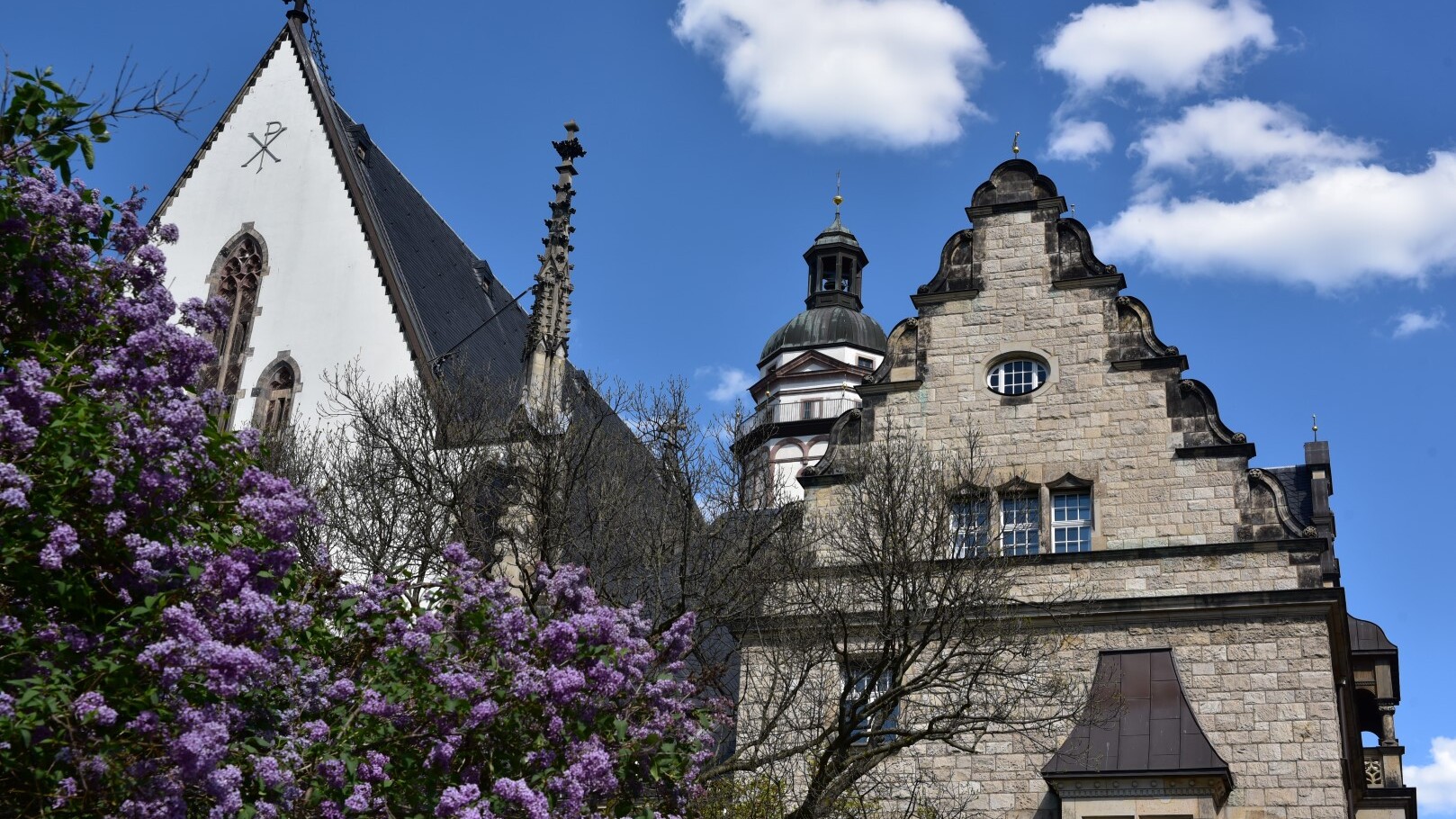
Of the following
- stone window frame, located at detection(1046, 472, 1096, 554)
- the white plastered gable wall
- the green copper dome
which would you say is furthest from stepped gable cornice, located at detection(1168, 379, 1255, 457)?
the green copper dome

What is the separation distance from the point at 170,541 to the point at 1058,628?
1447 cm

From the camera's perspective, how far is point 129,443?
8469mm

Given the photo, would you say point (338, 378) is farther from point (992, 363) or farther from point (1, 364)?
point (1, 364)

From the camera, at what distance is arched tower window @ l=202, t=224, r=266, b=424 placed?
102ft

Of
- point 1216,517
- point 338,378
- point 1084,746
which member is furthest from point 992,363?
point 338,378

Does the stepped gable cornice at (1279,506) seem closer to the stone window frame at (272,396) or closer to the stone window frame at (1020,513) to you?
the stone window frame at (1020,513)

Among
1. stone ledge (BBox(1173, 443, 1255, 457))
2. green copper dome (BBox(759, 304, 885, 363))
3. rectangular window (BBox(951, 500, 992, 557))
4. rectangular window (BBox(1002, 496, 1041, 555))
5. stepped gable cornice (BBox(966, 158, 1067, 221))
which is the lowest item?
rectangular window (BBox(951, 500, 992, 557))

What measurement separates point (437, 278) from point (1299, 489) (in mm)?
18874

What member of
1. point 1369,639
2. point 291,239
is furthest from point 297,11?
point 1369,639

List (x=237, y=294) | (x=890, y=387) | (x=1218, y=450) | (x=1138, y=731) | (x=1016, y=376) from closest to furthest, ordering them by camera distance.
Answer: (x=1138, y=731)
(x=1218, y=450)
(x=1016, y=376)
(x=890, y=387)
(x=237, y=294)

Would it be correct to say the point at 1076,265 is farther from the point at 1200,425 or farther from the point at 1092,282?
the point at 1200,425

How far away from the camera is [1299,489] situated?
33875mm

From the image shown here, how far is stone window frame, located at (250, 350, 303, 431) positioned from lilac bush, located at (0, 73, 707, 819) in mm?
19560

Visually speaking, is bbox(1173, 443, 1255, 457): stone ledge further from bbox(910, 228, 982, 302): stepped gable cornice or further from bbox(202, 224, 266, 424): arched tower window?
bbox(202, 224, 266, 424): arched tower window
